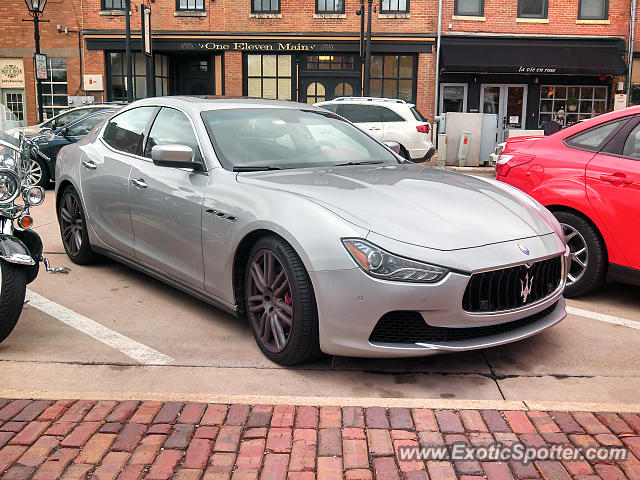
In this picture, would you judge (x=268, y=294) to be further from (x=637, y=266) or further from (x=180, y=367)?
(x=637, y=266)

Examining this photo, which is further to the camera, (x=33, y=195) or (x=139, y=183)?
(x=139, y=183)

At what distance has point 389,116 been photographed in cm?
1551

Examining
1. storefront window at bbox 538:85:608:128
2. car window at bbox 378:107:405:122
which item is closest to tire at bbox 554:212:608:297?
car window at bbox 378:107:405:122

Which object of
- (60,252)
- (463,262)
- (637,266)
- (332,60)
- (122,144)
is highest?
(332,60)

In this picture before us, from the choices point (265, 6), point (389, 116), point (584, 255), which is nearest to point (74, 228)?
point (584, 255)

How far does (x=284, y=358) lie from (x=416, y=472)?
4.02 feet

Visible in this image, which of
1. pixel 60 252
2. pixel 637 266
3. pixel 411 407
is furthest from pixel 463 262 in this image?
pixel 60 252

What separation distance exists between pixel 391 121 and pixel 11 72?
1606 centimetres

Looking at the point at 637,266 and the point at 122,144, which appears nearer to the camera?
the point at 637,266

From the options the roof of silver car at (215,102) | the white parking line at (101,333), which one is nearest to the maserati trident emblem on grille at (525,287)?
the white parking line at (101,333)

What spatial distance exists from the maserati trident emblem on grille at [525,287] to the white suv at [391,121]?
11.7m

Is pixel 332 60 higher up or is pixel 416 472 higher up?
pixel 332 60

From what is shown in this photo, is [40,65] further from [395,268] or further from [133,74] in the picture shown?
[395,268]

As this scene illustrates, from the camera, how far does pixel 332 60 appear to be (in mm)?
22766
